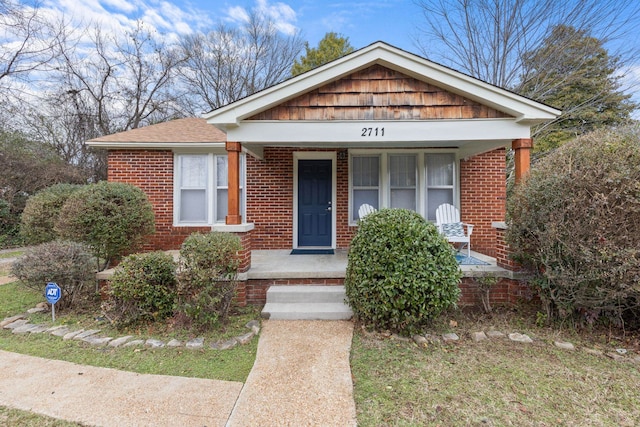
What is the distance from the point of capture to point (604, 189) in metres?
3.37

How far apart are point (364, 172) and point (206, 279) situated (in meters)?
4.60

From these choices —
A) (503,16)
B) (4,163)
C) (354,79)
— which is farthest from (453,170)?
(4,163)

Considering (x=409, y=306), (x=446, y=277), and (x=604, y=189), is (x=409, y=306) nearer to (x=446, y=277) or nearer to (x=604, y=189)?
(x=446, y=277)

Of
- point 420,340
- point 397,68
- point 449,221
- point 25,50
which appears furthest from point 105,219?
point 25,50

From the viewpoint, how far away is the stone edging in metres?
3.55

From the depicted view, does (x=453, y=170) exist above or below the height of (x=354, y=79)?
below

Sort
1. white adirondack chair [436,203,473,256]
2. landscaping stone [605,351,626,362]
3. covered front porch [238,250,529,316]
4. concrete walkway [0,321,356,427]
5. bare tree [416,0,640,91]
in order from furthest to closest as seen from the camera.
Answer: bare tree [416,0,640,91] → white adirondack chair [436,203,473,256] → covered front porch [238,250,529,316] → landscaping stone [605,351,626,362] → concrete walkway [0,321,356,427]

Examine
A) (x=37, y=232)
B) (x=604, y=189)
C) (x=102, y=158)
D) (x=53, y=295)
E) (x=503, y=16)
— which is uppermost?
(x=503, y=16)

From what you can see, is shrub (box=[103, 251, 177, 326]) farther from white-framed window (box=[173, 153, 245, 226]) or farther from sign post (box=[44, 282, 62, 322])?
white-framed window (box=[173, 153, 245, 226])

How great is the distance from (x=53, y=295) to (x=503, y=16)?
53.3 feet

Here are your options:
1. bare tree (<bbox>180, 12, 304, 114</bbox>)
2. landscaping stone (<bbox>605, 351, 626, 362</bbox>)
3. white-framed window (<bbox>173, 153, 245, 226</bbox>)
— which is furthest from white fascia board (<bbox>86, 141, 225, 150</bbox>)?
bare tree (<bbox>180, 12, 304, 114</bbox>)

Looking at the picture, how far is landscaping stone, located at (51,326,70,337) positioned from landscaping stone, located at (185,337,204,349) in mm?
1719

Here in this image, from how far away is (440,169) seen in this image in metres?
7.18

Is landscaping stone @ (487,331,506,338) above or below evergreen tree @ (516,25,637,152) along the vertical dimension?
below
